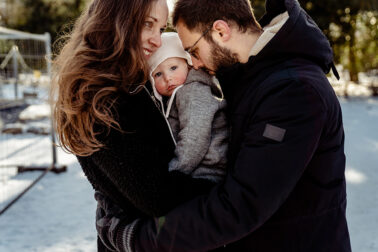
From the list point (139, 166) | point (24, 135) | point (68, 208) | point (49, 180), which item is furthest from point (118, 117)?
point (24, 135)

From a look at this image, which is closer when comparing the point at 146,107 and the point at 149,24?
the point at 146,107

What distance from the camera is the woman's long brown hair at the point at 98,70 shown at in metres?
1.31

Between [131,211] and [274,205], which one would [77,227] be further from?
[274,205]

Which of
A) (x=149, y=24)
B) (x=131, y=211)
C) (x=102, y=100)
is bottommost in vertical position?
(x=131, y=211)

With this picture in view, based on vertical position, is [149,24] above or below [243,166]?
above

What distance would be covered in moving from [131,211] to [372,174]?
5.33 meters

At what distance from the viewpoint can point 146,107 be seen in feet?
4.46

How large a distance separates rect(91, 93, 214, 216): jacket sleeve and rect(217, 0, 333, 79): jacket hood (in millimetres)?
436

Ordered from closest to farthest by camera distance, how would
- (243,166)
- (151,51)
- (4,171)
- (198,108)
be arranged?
1. (243,166)
2. (198,108)
3. (151,51)
4. (4,171)

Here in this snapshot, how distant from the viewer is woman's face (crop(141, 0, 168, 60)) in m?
1.54

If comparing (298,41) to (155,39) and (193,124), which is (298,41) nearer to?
(193,124)

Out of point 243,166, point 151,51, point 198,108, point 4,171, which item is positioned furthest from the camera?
point 4,171

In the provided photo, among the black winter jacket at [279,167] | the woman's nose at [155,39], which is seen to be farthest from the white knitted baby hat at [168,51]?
the black winter jacket at [279,167]

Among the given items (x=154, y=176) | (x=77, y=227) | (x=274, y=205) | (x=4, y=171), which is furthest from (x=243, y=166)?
(x=4, y=171)
